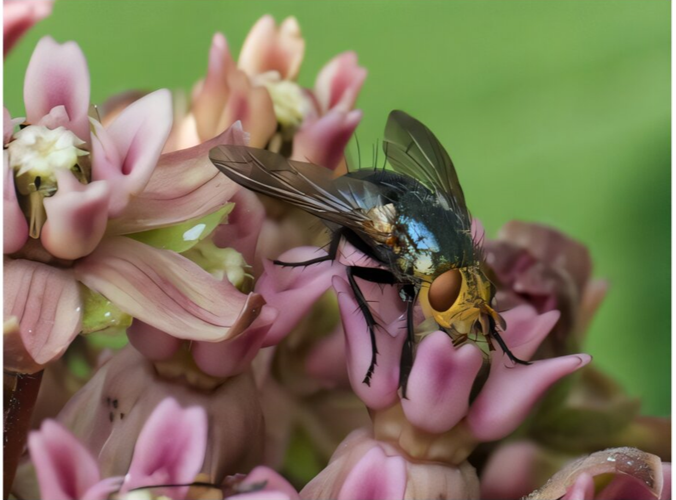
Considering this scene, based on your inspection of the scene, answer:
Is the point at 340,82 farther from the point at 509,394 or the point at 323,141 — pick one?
the point at 509,394

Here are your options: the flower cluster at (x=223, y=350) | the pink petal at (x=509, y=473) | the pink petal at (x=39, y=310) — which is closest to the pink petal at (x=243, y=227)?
the flower cluster at (x=223, y=350)

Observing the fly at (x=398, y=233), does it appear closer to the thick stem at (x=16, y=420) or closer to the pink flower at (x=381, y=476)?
the pink flower at (x=381, y=476)

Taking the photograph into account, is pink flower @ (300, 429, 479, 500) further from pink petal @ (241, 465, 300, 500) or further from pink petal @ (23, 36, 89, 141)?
pink petal @ (23, 36, 89, 141)

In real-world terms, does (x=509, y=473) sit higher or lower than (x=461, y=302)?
lower

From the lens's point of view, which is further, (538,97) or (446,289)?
(538,97)

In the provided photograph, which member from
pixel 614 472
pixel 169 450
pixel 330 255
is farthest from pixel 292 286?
pixel 614 472

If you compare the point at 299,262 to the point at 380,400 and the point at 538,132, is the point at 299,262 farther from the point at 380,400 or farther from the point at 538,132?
the point at 538,132
